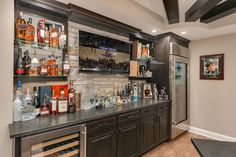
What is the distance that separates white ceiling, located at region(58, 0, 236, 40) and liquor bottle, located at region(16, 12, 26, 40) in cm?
59

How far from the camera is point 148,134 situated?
8.70 ft

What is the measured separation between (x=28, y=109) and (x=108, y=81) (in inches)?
55.6

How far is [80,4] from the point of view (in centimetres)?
202

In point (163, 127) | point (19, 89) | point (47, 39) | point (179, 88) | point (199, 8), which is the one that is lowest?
point (163, 127)

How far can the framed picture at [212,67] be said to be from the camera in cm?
336

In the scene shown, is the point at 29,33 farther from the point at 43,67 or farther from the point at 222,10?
the point at 222,10

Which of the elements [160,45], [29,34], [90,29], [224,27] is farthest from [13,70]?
[224,27]

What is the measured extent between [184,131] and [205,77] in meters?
1.48

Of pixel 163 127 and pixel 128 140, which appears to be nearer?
pixel 128 140

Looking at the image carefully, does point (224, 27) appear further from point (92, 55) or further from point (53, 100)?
point (53, 100)

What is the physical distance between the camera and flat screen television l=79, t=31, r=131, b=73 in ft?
7.77

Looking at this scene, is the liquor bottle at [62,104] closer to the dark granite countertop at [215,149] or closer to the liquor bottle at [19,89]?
the liquor bottle at [19,89]

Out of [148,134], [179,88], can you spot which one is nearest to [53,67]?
[148,134]

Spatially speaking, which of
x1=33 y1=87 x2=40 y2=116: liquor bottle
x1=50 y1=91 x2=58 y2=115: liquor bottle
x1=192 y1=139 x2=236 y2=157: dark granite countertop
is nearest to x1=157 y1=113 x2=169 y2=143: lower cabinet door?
x1=192 y1=139 x2=236 y2=157: dark granite countertop
